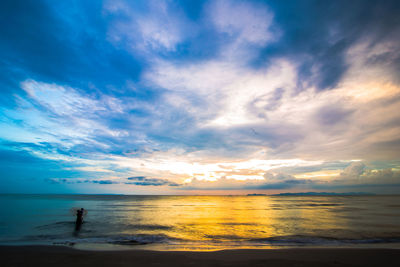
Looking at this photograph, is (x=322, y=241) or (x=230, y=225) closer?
(x=322, y=241)

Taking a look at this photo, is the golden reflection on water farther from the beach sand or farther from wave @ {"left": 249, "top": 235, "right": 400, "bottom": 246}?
the beach sand

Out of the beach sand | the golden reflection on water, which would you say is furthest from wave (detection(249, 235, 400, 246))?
the beach sand

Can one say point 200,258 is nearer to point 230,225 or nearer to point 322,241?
point 322,241

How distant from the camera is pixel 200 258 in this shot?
13227 mm

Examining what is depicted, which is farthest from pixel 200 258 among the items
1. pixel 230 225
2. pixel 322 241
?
pixel 230 225

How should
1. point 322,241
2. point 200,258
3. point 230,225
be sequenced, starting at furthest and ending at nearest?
point 230,225
point 322,241
point 200,258

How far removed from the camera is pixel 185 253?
1452 centimetres

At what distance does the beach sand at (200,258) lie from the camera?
488 inches

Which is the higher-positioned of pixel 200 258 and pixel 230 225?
pixel 200 258

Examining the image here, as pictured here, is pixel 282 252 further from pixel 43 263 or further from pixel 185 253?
pixel 43 263

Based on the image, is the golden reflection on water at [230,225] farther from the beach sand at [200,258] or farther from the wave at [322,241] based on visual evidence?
the beach sand at [200,258]

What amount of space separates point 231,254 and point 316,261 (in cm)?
554

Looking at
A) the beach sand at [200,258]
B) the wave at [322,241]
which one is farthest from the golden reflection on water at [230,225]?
the beach sand at [200,258]

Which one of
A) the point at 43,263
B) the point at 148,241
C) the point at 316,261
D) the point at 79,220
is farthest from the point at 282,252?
the point at 79,220
